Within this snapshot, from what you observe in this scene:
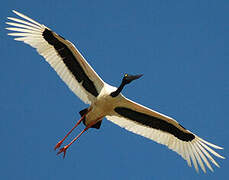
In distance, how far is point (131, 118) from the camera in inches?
1014

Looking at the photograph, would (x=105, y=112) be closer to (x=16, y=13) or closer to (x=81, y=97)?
(x=81, y=97)

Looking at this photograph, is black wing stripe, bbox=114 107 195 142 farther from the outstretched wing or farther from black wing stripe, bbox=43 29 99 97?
black wing stripe, bbox=43 29 99 97

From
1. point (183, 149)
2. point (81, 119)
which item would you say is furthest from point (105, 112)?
point (183, 149)

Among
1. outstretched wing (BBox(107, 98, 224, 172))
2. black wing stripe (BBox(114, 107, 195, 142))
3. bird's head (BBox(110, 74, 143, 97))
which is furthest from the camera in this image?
black wing stripe (BBox(114, 107, 195, 142))

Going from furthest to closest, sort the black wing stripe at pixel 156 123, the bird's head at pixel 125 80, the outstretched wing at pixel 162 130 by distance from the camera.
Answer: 1. the black wing stripe at pixel 156 123
2. the outstretched wing at pixel 162 130
3. the bird's head at pixel 125 80

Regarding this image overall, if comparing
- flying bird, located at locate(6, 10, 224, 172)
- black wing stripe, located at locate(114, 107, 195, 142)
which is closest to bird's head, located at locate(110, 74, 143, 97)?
flying bird, located at locate(6, 10, 224, 172)

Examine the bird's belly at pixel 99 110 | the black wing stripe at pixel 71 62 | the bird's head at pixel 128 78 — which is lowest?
the bird's belly at pixel 99 110

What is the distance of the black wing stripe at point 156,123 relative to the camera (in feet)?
84.0

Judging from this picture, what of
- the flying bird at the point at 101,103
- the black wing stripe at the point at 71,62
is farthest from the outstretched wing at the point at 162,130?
the black wing stripe at the point at 71,62

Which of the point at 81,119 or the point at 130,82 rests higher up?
the point at 130,82

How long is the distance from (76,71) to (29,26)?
204cm

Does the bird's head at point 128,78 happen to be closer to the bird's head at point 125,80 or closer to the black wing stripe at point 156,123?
the bird's head at point 125,80

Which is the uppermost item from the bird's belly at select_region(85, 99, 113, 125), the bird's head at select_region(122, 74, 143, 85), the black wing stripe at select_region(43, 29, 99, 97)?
the bird's head at select_region(122, 74, 143, 85)

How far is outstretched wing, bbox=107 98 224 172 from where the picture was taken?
25.4 metres
